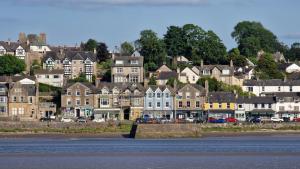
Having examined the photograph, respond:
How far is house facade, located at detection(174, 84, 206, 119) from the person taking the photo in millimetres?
107375

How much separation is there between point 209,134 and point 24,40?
51720 millimetres

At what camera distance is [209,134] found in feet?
296

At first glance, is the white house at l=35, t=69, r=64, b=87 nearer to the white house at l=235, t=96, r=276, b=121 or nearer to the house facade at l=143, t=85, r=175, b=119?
the house facade at l=143, t=85, r=175, b=119

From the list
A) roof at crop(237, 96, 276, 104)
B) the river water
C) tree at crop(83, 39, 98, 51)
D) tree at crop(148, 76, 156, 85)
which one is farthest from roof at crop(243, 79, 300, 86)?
the river water

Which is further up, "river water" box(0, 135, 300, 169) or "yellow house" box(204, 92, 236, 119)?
"yellow house" box(204, 92, 236, 119)

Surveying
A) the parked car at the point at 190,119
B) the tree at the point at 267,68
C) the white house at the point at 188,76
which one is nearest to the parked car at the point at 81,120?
the parked car at the point at 190,119

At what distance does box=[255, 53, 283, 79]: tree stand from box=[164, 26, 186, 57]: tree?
385 inches

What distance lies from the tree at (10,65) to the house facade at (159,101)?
18745mm

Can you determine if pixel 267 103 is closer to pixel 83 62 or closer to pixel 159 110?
pixel 159 110

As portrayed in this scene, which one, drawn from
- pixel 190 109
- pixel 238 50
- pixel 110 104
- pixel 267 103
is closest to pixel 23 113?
pixel 110 104

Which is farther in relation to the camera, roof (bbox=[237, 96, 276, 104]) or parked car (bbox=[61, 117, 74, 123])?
roof (bbox=[237, 96, 276, 104])

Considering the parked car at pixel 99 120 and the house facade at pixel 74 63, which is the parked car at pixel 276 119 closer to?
the parked car at pixel 99 120

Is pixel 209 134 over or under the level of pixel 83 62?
under

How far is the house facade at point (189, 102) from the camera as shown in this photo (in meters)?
Result: 107
